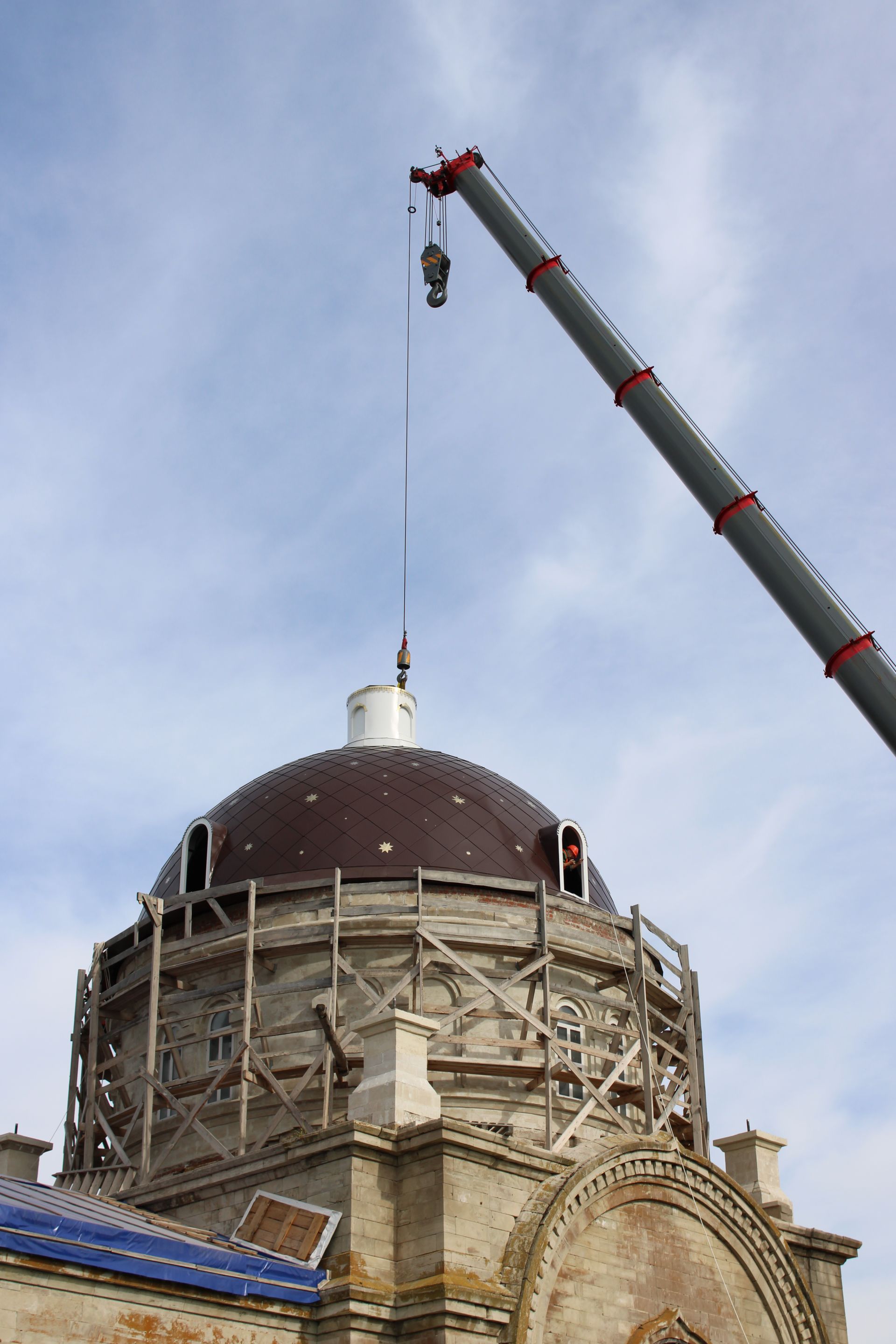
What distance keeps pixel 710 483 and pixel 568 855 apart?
7057 mm

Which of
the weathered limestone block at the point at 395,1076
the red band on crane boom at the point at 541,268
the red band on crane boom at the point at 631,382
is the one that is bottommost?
the weathered limestone block at the point at 395,1076

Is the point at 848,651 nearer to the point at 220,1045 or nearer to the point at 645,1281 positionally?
the point at 645,1281

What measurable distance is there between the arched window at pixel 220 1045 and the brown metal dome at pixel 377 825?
6.61 ft

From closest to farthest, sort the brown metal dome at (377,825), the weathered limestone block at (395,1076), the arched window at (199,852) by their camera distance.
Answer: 1. the weathered limestone block at (395,1076)
2. the brown metal dome at (377,825)
3. the arched window at (199,852)

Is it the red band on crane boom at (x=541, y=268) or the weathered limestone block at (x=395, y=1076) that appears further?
the red band on crane boom at (x=541, y=268)

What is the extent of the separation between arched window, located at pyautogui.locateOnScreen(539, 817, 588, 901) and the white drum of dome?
4070 millimetres

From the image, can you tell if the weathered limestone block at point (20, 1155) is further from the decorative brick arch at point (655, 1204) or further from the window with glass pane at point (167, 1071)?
the decorative brick arch at point (655, 1204)

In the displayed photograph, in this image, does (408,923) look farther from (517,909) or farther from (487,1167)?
(487,1167)

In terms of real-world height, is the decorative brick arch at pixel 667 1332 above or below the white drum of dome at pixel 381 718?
below

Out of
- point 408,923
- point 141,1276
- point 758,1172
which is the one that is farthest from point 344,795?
point 141,1276


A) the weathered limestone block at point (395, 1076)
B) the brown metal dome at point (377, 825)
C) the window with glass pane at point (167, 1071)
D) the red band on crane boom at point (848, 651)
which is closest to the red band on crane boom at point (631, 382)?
the red band on crane boom at point (848, 651)

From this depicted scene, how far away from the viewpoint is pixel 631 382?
752 inches

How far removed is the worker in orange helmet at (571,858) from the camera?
73.6ft

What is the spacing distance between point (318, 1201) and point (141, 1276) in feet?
7.96
